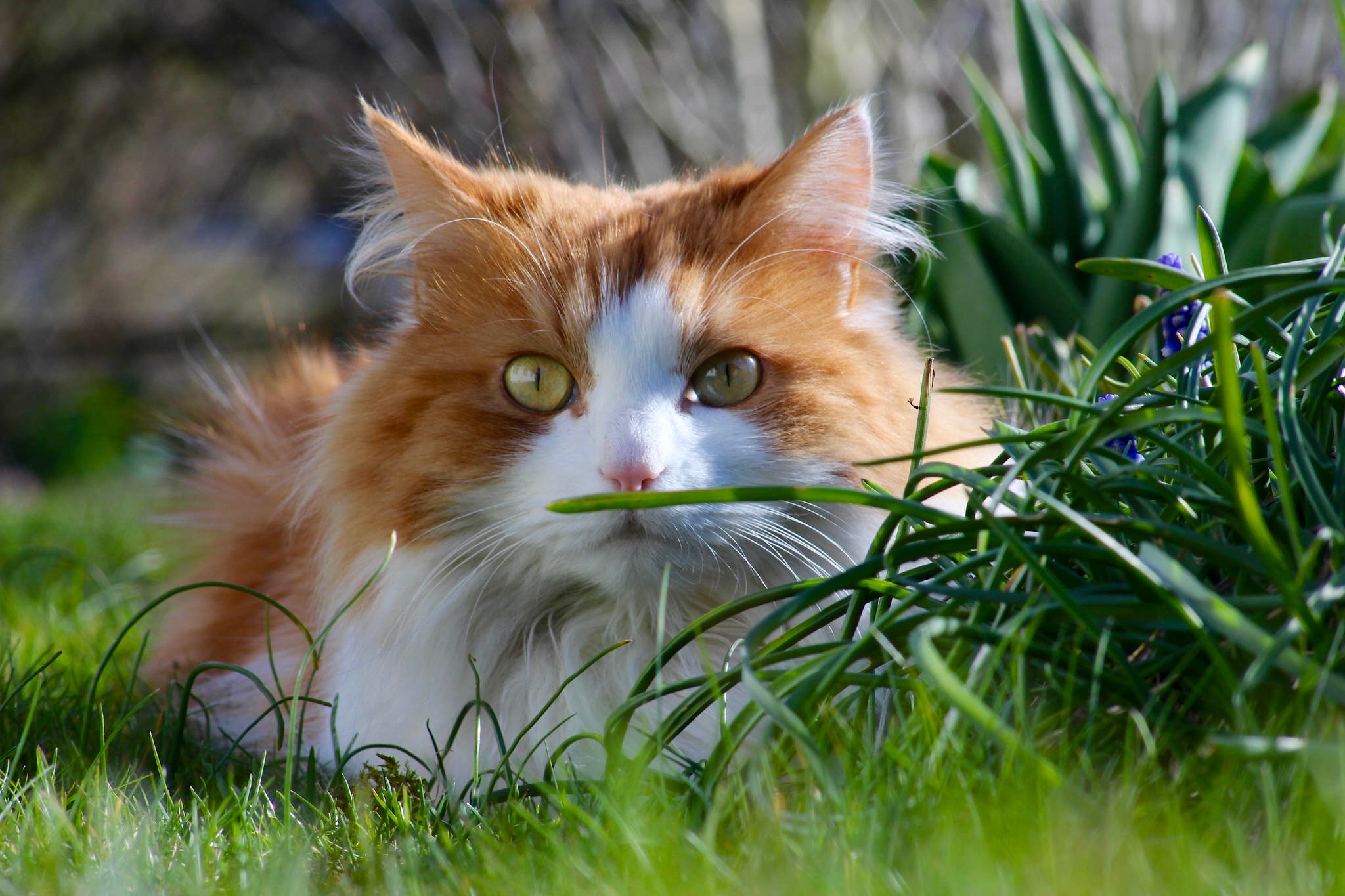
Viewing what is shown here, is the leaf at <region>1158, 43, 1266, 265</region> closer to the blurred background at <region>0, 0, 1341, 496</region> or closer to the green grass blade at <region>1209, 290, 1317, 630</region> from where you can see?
the blurred background at <region>0, 0, 1341, 496</region>

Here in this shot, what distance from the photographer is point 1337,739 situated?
2.59 feet

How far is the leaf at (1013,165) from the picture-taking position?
2.44m

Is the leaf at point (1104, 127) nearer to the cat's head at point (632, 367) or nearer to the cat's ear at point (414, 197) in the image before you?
the cat's head at point (632, 367)

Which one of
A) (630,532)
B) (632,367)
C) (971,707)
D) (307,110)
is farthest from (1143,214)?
(307,110)

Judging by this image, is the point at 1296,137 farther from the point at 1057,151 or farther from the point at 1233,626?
the point at 1233,626

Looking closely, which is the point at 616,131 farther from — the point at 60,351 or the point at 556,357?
the point at 60,351

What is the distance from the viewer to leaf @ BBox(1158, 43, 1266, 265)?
86.9 inches

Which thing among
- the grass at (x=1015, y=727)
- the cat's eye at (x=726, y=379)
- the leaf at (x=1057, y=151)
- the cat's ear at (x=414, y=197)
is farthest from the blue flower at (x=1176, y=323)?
the leaf at (x=1057, y=151)

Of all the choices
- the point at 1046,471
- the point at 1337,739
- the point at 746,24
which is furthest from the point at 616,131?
the point at 1337,739

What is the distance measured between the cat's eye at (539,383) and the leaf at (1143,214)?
137cm

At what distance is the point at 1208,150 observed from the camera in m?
2.33

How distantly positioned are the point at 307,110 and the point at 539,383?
4.27 m

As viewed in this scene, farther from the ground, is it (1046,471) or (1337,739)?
(1046,471)

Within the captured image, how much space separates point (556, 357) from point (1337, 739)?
94cm
